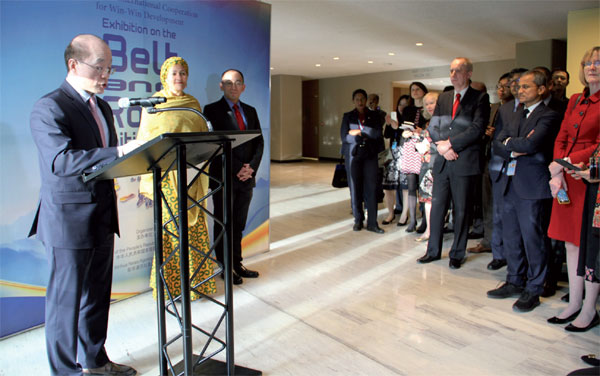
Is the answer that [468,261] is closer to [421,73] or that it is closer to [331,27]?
[331,27]

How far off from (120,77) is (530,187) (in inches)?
116

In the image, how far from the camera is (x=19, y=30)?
8.75 feet

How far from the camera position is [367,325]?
293 centimetres

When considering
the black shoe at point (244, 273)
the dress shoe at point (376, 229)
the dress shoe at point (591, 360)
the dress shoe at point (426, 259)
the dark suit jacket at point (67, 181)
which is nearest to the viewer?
the dark suit jacket at point (67, 181)

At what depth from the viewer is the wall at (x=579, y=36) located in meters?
5.86

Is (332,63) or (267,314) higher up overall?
(332,63)

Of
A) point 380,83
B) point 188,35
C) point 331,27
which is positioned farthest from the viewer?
point 380,83

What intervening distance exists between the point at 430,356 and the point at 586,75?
6.13 ft

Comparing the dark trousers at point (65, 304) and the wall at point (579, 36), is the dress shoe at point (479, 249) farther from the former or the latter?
the dark trousers at point (65, 304)

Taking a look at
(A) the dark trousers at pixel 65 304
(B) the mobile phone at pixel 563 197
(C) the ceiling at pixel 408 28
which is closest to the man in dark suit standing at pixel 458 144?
(B) the mobile phone at pixel 563 197

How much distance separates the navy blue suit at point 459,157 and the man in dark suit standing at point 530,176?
460mm

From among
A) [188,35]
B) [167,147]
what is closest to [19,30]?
[188,35]

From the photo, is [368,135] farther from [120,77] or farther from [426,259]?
[120,77]

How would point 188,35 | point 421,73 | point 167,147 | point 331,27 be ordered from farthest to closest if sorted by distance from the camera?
point 421,73, point 331,27, point 188,35, point 167,147
